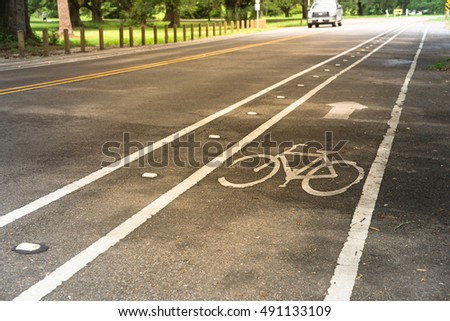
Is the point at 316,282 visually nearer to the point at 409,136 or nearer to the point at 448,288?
→ the point at 448,288

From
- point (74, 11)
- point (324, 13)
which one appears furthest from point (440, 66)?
point (74, 11)

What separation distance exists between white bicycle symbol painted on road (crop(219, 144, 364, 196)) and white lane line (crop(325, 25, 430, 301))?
0.20 meters

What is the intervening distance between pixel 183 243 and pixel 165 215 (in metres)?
0.64

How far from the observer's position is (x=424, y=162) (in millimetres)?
6609

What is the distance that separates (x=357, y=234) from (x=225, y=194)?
1470mm

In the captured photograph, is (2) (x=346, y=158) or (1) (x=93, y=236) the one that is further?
(2) (x=346, y=158)

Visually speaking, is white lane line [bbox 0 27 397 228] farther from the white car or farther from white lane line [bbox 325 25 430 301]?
the white car

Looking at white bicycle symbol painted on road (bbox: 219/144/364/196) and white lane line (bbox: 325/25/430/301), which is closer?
white lane line (bbox: 325/25/430/301)

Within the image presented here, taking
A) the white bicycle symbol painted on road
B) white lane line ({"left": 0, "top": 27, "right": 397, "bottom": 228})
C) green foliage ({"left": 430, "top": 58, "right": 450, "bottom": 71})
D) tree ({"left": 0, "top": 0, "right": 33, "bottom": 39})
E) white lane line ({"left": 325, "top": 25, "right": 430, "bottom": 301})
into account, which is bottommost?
white lane line ({"left": 325, "top": 25, "right": 430, "bottom": 301})

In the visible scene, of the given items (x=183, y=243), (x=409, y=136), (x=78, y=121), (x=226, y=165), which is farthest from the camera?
(x=78, y=121)

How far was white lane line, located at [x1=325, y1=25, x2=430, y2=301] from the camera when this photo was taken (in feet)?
11.8

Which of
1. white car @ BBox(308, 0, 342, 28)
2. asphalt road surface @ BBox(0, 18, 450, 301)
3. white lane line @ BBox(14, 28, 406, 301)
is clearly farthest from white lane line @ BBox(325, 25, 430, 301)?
white car @ BBox(308, 0, 342, 28)

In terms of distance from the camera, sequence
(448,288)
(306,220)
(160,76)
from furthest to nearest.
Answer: (160,76) < (306,220) < (448,288)

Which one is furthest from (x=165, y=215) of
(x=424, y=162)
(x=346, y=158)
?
(x=424, y=162)
